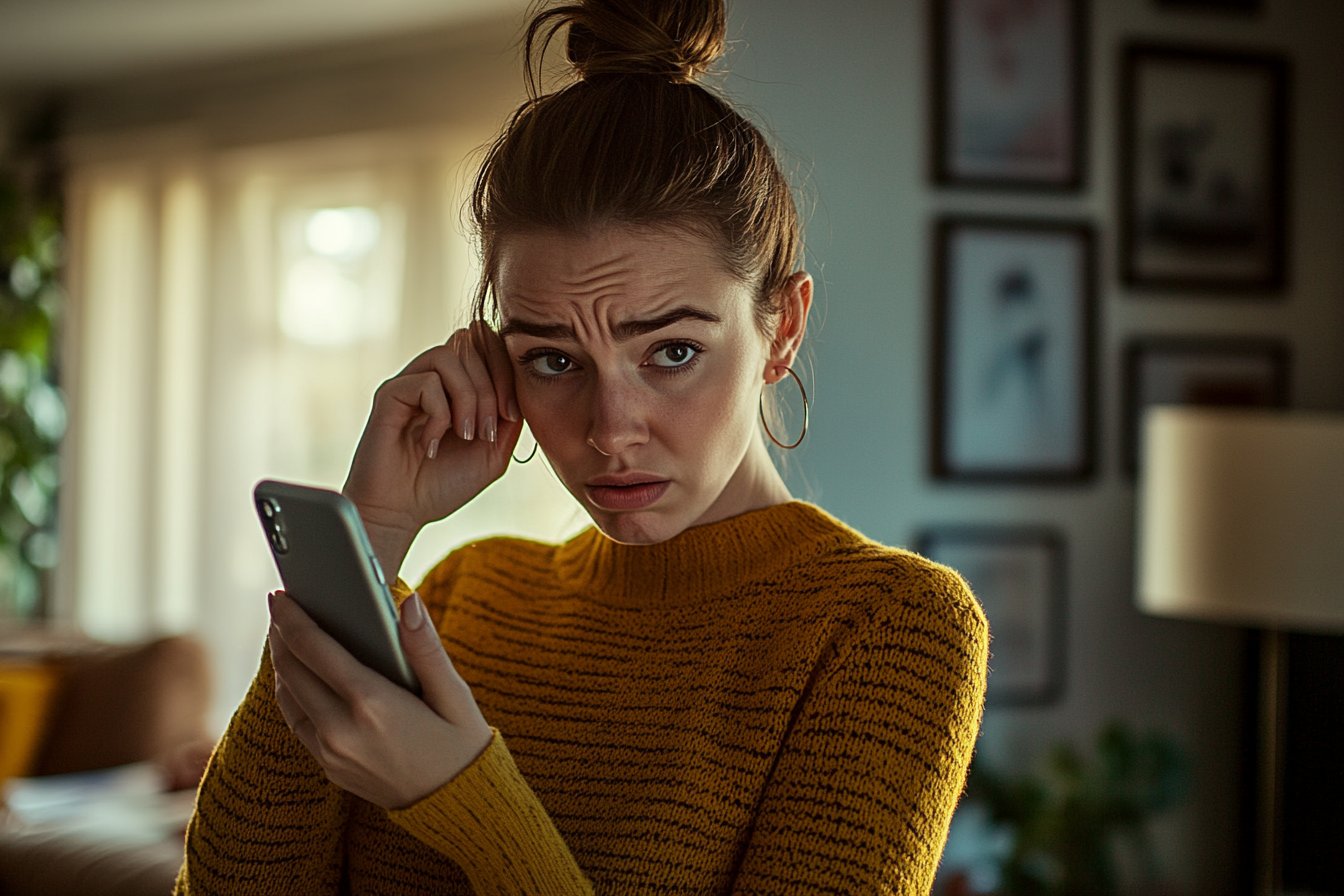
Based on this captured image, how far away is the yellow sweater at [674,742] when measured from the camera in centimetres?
85

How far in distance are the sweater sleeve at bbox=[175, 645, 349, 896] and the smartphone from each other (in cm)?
19

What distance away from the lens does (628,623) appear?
1080 mm

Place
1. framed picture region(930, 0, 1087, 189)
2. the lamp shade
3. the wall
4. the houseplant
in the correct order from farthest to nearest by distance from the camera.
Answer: the houseplant
framed picture region(930, 0, 1087, 189)
the wall
the lamp shade

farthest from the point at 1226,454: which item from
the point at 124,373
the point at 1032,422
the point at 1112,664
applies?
the point at 124,373

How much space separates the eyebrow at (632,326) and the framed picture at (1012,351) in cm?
177

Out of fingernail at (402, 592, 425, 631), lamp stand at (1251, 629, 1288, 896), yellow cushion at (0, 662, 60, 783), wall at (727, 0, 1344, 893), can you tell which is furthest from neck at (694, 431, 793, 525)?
yellow cushion at (0, 662, 60, 783)

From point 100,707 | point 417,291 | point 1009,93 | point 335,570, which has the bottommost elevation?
point 100,707

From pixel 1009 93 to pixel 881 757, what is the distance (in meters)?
2.17

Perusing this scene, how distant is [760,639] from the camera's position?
3.22ft

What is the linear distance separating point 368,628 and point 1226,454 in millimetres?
2040

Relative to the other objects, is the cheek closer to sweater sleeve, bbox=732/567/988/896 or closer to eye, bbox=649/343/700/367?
eye, bbox=649/343/700/367

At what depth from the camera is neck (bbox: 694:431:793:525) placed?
1.09 meters

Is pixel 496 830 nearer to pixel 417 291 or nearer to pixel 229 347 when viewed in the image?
pixel 417 291

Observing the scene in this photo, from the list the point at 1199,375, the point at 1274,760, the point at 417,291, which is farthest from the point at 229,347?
the point at 1274,760
